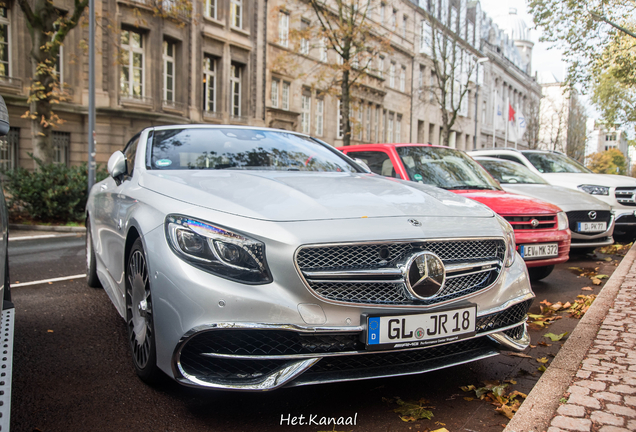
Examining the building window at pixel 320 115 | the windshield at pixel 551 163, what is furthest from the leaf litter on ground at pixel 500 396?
the building window at pixel 320 115

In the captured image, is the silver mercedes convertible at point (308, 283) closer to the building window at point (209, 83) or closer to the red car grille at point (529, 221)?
the red car grille at point (529, 221)

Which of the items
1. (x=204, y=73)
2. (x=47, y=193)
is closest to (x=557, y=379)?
(x=47, y=193)

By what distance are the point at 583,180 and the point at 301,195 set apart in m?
8.80

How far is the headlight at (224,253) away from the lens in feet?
7.70

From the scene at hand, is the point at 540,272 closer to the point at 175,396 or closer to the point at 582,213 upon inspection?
the point at 582,213

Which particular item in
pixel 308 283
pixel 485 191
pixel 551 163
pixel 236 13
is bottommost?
pixel 308 283

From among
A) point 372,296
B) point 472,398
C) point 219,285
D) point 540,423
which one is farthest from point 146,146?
point 540,423

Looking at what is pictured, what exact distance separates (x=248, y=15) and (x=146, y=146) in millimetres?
26040

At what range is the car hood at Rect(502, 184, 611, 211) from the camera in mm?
7387

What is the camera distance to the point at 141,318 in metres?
2.87

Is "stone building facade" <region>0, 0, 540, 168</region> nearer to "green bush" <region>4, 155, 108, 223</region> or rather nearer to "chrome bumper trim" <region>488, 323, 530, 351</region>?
"green bush" <region>4, 155, 108, 223</region>

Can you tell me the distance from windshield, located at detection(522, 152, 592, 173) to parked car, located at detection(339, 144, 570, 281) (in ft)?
13.0

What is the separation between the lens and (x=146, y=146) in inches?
150

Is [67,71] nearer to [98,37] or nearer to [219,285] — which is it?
[98,37]
